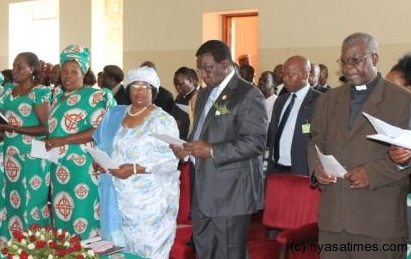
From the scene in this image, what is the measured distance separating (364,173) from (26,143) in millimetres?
2940

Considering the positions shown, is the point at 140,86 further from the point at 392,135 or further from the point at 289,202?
the point at 392,135

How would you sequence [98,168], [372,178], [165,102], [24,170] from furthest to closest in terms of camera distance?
[165,102] < [24,170] < [98,168] < [372,178]

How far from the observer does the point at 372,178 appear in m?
2.82

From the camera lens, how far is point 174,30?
10.1m

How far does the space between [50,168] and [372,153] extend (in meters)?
2.59

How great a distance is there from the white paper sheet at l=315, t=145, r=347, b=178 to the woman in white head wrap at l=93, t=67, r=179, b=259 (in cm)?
117

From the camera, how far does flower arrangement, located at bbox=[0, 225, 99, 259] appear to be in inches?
96.1

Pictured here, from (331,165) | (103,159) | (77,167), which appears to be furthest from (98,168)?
(331,165)

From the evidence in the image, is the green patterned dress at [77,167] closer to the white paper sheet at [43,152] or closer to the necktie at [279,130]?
the white paper sheet at [43,152]

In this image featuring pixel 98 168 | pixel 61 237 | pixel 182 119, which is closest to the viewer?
pixel 61 237

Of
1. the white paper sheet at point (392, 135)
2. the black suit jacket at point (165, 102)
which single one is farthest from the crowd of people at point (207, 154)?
the black suit jacket at point (165, 102)

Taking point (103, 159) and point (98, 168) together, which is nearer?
point (103, 159)

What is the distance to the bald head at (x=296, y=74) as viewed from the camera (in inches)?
201

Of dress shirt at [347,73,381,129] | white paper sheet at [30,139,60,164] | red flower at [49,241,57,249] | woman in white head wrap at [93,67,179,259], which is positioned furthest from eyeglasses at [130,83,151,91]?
red flower at [49,241,57,249]
